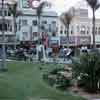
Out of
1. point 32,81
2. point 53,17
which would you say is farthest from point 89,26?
point 32,81

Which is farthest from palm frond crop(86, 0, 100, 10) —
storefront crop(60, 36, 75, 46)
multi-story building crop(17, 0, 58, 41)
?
multi-story building crop(17, 0, 58, 41)

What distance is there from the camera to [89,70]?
13.7 metres

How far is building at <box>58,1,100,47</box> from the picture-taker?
229 ft

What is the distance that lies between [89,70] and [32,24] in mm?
55642

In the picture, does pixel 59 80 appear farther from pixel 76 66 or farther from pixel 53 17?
pixel 53 17

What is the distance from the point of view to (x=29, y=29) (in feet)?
217

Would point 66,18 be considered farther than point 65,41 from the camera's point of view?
No

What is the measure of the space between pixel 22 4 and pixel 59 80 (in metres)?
60.4

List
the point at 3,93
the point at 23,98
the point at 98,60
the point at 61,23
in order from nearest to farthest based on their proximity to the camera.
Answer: the point at 23,98, the point at 3,93, the point at 98,60, the point at 61,23

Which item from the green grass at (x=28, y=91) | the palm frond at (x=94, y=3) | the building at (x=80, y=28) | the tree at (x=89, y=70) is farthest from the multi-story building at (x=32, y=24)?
the tree at (x=89, y=70)

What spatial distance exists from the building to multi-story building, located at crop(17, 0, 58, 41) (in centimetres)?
196

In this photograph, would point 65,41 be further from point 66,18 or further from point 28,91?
point 28,91

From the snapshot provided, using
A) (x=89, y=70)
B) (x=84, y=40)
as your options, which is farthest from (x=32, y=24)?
(x=89, y=70)

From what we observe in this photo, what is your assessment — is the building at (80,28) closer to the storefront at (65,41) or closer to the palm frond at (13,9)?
the storefront at (65,41)
